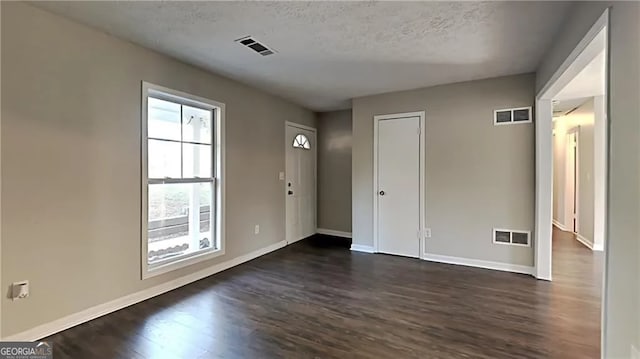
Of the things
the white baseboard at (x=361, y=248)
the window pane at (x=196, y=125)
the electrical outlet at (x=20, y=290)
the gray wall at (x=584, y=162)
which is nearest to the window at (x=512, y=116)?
the gray wall at (x=584, y=162)

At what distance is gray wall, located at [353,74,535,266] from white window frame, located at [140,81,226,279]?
2473 millimetres

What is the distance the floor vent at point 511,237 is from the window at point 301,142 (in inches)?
133

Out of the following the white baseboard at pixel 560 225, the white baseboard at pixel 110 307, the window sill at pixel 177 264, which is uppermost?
the window sill at pixel 177 264

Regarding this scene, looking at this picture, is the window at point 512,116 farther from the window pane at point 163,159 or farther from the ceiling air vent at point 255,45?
the window pane at point 163,159

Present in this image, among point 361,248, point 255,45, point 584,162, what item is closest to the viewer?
point 255,45

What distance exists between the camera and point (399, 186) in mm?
4738

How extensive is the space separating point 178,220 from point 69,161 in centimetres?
130

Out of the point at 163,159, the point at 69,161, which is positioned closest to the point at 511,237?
the point at 163,159

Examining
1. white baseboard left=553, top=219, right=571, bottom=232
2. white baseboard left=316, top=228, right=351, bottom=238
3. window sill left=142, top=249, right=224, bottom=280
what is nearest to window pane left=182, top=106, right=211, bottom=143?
window sill left=142, top=249, right=224, bottom=280

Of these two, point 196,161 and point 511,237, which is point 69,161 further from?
point 511,237

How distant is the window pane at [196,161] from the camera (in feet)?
12.1

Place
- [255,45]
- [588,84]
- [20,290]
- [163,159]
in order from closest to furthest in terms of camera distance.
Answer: [20,290] < [255,45] < [163,159] < [588,84]

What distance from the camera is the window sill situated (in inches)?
Answer: 124

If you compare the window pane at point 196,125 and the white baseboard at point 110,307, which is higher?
the window pane at point 196,125
